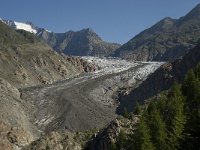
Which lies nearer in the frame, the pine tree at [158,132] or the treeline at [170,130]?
the treeline at [170,130]

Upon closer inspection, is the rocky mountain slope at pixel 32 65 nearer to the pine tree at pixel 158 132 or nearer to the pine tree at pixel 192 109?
the pine tree at pixel 192 109

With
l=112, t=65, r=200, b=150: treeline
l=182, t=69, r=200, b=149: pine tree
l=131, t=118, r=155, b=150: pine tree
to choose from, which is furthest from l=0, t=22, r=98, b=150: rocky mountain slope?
l=131, t=118, r=155, b=150: pine tree

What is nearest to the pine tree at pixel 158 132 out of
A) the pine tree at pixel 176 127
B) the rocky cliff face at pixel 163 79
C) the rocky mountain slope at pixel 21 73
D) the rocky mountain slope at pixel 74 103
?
the pine tree at pixel 176 127

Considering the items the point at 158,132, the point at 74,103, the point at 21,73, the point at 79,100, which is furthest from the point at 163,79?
the point at 158,132

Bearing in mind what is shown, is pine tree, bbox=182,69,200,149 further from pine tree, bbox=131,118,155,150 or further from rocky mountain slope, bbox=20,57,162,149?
rocky mountain slope, bbox=20,57,162,149

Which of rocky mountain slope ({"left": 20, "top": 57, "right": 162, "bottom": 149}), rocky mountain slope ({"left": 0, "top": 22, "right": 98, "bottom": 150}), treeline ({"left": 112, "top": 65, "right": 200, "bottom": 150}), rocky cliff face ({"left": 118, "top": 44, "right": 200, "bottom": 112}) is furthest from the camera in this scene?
rocky cliff face ({"left": 118, "top": 44, "right": 200, "bottom": 112})

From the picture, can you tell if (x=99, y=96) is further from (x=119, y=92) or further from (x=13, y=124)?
(x=13, y=124)

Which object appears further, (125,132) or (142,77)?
(142,77)

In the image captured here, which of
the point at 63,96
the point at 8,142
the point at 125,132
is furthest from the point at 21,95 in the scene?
the point at 125,132
